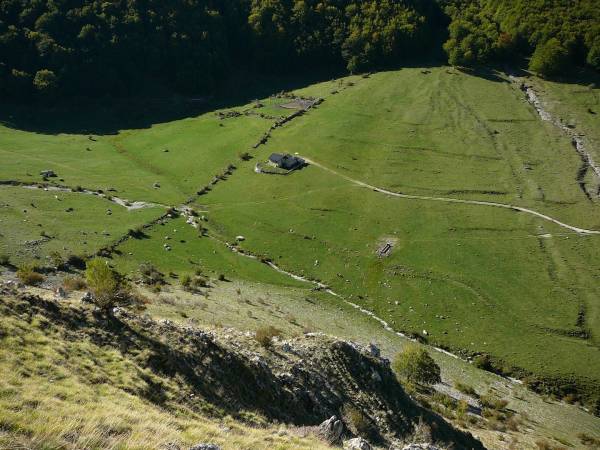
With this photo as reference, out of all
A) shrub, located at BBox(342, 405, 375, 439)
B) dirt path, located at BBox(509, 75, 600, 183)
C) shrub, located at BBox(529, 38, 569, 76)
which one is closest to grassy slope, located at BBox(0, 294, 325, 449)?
shrub, located at BBox(342, 405, 375, 439)

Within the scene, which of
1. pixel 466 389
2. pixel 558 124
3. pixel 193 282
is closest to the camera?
pixel 466 389

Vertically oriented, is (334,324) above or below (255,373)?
below

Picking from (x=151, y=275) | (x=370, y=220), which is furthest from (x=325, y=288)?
(x=151, y=275)

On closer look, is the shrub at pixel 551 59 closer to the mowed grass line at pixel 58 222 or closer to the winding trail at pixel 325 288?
the winding trail at pixel 325 288

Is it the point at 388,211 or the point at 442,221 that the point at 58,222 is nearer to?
the point at 388,211

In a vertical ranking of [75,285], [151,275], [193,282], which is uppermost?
[75,285]
